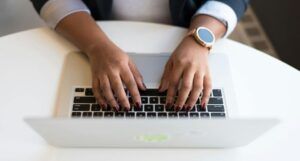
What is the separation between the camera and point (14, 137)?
1.96 feet

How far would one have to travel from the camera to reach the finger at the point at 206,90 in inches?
24.8

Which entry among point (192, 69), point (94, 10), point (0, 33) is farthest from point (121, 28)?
point (0, 33)

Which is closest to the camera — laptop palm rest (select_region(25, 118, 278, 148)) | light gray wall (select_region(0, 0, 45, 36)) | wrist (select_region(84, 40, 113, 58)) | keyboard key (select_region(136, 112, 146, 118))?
laptop palm rest (select_region(25, 118, 278, 148))

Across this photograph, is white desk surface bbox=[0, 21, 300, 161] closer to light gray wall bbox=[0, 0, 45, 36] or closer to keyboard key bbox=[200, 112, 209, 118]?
keyboard key bbox=[200, 112, 209, 118]

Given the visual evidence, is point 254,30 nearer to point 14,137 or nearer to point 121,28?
point 121,28

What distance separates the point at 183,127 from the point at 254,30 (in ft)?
4.69

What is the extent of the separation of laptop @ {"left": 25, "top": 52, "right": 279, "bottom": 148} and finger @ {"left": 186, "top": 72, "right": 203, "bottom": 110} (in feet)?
0.04

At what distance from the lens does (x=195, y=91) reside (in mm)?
643

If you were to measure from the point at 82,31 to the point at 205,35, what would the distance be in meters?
0.26

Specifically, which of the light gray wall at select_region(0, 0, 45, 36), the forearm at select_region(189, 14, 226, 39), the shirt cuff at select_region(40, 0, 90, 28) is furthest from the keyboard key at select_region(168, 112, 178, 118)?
the light gray wall at select_region(0, 0, 45, 36)

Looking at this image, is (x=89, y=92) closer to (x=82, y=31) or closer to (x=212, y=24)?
(x=82, y=31)

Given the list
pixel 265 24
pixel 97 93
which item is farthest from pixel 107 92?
pixel 265 24

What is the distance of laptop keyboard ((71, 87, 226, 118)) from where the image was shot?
61 centimetres

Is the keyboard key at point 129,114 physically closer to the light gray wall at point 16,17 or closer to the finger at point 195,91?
the finger at point 195,91
